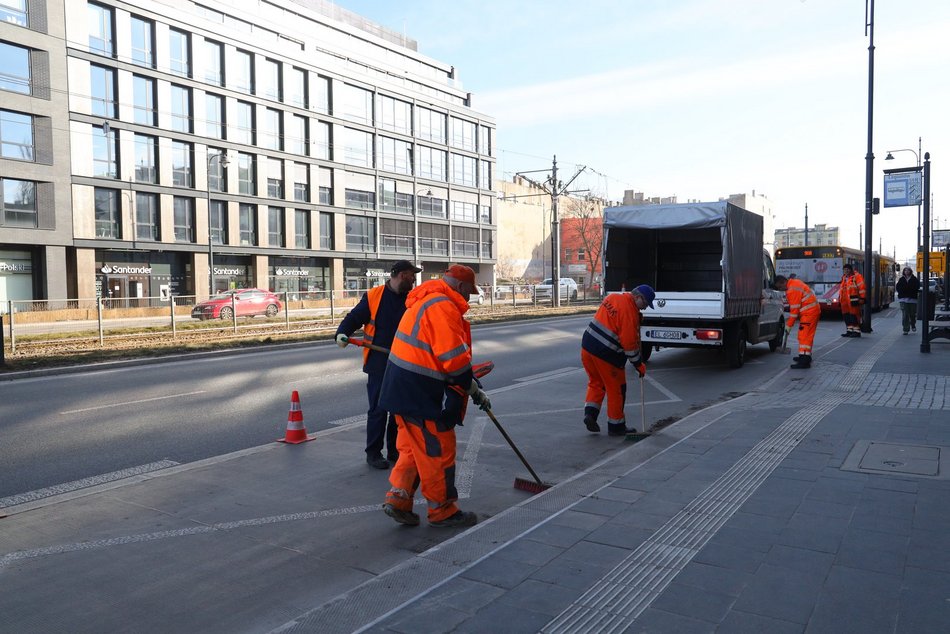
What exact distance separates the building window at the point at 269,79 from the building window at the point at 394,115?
896 cm

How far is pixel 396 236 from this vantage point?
54.1m

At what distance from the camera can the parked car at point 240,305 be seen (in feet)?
73.4

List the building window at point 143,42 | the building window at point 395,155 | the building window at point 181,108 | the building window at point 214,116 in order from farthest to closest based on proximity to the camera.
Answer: the building window at point 395,155
the building window at point 214,116
the building window at point 181,108
the building window at point 143,42

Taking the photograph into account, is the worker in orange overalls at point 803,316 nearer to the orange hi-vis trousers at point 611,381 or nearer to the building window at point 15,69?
the orange hi-vis trousers at point 611,381

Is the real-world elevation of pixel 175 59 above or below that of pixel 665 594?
above

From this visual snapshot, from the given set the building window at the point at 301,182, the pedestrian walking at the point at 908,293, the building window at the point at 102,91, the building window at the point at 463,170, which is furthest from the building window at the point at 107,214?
the pedestrian walking at the point at 908,293

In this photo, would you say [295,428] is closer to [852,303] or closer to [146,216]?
[852,303]

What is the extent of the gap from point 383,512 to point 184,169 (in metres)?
39.4

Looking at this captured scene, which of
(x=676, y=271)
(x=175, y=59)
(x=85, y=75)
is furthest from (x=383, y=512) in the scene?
(x=175, y=59)

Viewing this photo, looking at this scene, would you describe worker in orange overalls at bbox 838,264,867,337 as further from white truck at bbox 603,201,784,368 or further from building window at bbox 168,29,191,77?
building window at bbox 168,29,191,77

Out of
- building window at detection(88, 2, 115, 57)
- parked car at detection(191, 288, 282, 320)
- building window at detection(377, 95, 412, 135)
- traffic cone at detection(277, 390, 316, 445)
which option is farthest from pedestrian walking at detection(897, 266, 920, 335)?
building window at detection(377, 95, 412, 135)

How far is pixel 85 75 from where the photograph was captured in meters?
35.1

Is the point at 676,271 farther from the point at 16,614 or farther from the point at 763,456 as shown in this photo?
the point at 16,614

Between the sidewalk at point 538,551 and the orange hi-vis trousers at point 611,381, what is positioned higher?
the orange hi-vis trousers at point 611,381
